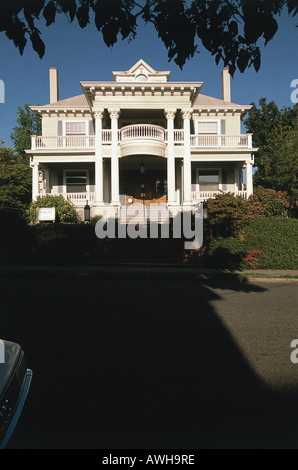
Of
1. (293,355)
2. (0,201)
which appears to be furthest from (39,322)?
(0,201)

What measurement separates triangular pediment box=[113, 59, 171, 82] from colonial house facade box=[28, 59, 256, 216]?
0.06 meters

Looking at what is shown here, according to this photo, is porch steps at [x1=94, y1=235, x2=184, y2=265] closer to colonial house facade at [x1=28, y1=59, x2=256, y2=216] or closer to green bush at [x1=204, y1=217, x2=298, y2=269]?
green bush at [x1=204, y1=217, x2=298, y2=269]

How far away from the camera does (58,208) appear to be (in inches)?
759

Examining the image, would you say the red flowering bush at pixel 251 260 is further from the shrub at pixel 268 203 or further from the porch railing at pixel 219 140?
the porch railing at pixel 219 140

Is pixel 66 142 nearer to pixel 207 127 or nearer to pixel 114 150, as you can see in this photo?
pixel 114 150

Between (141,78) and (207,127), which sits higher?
(141,78)

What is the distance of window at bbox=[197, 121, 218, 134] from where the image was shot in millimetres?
23391

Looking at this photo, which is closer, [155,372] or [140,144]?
[155,372]

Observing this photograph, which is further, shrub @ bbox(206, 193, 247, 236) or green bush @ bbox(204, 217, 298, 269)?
shrub @ bbox(206, 193, 247, 236)

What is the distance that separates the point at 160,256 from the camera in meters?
14.8

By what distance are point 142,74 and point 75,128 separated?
597cm

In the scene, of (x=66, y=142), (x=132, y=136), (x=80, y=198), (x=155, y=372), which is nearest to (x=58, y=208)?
(x=80, y=198)

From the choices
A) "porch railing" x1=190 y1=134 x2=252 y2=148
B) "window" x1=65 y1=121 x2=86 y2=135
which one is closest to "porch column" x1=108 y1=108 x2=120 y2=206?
"window" x1=65 y1=121 x2=86 y2=135

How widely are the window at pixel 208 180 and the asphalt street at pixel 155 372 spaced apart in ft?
53.4
